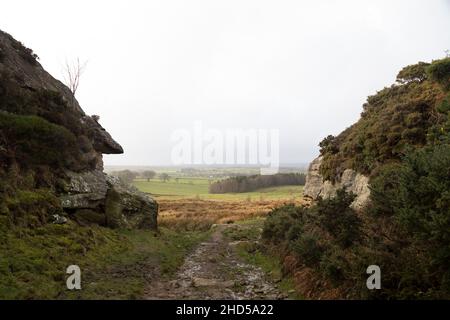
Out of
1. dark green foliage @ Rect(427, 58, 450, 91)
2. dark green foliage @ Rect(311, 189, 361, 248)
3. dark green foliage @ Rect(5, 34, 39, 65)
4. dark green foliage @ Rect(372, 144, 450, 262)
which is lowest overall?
dark green foliage @ Rect(311, 189, 361, 248)

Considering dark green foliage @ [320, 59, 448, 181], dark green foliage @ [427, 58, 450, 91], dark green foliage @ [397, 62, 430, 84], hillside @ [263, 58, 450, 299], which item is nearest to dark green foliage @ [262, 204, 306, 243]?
hillside @ [263, 58, 450, 299]

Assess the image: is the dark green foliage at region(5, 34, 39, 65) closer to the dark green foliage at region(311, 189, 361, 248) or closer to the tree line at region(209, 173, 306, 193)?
the dark green foliage at region(311, 189, 361, 248)

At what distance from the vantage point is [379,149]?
62.4 ft

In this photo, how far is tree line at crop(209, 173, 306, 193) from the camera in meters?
116

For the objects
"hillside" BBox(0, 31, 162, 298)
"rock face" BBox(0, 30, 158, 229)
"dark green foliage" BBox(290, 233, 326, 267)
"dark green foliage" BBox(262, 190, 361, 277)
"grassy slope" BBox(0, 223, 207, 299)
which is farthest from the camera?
"rock face" BBox(0, 30, 158, 229)

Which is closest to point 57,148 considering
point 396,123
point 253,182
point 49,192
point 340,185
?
point 49,192

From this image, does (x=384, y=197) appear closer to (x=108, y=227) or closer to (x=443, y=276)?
(x=443, y=276)

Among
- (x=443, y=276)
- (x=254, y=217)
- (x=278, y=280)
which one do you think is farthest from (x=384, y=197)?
(x=254, y=217)

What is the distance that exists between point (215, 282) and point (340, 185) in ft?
40.9

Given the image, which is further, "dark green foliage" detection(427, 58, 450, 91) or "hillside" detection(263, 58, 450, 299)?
"dark green foliage" detection(427, 58, 450, 91)

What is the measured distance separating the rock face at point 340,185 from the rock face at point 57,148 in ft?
39.7

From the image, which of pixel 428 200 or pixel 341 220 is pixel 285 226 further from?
pixel 428 200

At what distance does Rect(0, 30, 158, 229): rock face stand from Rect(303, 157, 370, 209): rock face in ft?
39.7
